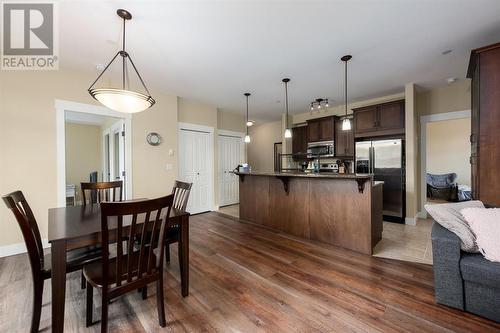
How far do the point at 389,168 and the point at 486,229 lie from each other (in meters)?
2.77

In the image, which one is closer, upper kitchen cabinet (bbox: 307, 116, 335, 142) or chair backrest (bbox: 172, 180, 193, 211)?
chair backrest (bbox: 172, 180, 193, 211)

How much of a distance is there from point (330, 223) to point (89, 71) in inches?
176

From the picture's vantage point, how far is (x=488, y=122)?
2305mm

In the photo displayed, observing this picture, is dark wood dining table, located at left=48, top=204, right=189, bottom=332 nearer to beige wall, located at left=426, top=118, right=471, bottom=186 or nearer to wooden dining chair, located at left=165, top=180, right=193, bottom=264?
wooden dining chair, located at left=165, top=180, right=193, bottom=264

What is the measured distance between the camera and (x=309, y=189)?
3344 mm

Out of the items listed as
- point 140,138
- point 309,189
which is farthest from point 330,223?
point 140,138

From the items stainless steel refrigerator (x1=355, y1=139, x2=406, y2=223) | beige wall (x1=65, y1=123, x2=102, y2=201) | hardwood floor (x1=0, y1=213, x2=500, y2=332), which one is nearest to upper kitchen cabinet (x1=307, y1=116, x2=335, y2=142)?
stainless steel refrigerator (x1=355, y1=139, x2=406, y2=223)

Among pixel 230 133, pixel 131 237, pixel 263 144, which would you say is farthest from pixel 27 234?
pixel 263 144

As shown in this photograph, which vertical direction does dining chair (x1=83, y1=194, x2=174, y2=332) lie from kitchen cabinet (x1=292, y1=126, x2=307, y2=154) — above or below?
below

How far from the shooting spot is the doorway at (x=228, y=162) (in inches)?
230

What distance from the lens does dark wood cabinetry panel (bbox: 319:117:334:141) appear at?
5301mm

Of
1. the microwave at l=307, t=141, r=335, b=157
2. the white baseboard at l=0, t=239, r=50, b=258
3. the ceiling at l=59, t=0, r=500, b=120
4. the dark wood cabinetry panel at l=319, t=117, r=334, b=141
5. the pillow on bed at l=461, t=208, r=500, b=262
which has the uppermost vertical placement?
the ceiling at l=59, t=0, r=500, b=120

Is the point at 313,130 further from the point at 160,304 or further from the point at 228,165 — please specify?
the point at 160,304

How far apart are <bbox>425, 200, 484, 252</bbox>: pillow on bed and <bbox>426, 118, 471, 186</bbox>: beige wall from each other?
6048 mm
